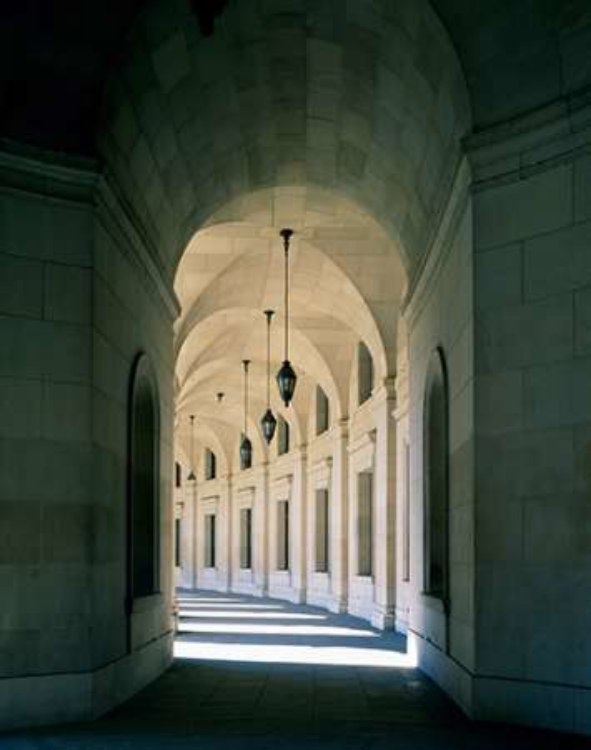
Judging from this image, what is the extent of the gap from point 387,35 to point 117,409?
4174mm

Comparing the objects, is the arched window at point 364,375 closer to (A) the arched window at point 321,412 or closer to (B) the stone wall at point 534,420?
(A) the arched window at point 321,412

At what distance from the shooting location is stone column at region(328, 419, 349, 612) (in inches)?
992

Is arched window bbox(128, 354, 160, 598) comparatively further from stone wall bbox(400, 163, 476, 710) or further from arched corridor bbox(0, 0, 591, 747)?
stone wall bbox(400, 163, 476, 710)

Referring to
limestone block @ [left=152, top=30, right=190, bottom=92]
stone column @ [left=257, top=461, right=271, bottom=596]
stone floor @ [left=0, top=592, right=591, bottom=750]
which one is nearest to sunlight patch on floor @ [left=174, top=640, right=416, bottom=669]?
stone floor @ [left=0, top=592, right=591, bottom=750]

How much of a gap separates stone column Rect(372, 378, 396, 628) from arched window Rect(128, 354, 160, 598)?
25.2 ft

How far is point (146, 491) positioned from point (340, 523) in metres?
13.1

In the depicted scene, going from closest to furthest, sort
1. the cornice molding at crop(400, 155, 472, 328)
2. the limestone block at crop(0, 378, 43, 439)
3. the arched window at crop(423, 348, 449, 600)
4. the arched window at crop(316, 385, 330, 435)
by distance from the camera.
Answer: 1. the limestone block at crop(0, 378, 43, 439)
2. the cornice molding at crop(400, 155, 472, 328)
3. the arched window at crop(423, 348, 449, 600)
4. the arched window at crop(316, 385, 330, 435)

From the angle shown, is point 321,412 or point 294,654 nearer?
point 294,654

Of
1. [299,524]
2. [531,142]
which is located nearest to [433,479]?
[531,142]

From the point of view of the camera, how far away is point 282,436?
33.9 metres

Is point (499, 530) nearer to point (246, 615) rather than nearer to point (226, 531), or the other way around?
point (246, 615)

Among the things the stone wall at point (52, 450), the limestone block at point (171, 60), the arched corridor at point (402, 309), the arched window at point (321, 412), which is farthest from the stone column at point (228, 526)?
the stone wall at point (52, 450)

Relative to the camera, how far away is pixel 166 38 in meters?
9.80

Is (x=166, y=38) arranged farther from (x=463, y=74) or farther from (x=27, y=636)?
(x=27, y=636)
